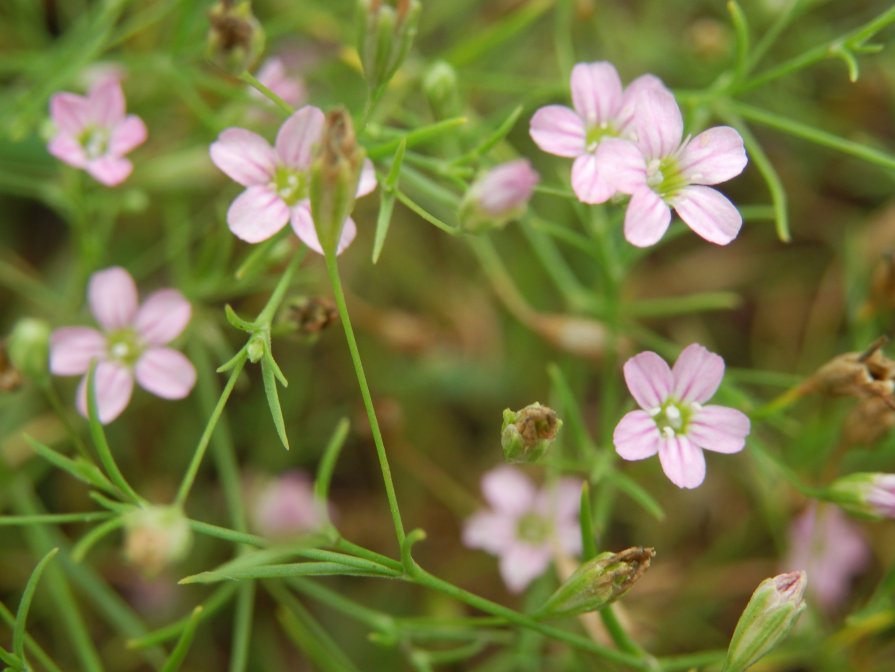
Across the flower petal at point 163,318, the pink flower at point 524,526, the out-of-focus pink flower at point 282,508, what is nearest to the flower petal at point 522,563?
the pink flower at point 524,526

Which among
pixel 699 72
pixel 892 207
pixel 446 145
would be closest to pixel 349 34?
pixel 446 145

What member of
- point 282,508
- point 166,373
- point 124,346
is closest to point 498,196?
point 166,373

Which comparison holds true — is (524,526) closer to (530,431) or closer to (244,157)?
(530,431)

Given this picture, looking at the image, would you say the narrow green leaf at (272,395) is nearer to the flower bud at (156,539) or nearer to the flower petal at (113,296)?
the flower bud at (156,539)

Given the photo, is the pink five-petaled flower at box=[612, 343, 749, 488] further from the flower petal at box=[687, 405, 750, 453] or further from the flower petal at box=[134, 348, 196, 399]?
the flower petal at box=[134, 348, 196, 399]

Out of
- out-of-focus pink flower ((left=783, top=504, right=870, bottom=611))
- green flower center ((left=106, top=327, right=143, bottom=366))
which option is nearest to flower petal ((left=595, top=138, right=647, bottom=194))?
green flower center ((left=106, top=327, right=143, bottom=366))

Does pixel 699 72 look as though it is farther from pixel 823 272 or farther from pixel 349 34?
pixel 349 34
